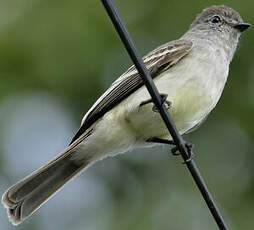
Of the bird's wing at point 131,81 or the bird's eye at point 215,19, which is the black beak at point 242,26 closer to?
the bird's eye at point 215,19

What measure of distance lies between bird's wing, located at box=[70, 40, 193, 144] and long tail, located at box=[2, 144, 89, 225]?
0.19m

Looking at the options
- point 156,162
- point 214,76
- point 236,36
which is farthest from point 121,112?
point 156,162

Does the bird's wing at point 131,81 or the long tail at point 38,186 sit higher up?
the bird's wing at point 131,81

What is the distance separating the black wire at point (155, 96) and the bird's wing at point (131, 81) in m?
1.10

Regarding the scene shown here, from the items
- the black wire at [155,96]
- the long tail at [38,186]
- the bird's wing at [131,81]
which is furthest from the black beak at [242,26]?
the black wire at [155,96]

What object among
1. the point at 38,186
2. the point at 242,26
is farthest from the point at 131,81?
the point at 242,26

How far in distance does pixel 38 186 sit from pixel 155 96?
66.7 inches

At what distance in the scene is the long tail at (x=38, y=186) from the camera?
4.93 metres

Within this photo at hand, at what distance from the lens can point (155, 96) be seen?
3656mm

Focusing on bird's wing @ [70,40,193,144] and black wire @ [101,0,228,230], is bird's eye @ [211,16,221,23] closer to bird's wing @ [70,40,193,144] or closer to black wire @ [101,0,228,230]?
bird's wing @ [70,40,193,144]

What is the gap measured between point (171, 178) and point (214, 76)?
1.86 m

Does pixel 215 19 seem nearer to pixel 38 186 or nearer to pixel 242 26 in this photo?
pixel 242 26

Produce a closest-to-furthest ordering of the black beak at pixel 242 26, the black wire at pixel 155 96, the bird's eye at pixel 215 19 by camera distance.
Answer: the black wire at pixel 155 96 → the black beak at pixel 242 26 → the bird's eye at pixel 215 19

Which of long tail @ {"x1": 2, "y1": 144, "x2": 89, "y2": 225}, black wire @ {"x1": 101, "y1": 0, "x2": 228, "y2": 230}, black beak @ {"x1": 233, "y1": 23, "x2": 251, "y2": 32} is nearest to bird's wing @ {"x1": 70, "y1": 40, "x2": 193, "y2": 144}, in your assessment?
long tail @ {"x1": 2, "y1": 144, "x2": 89, "y2": 225}
